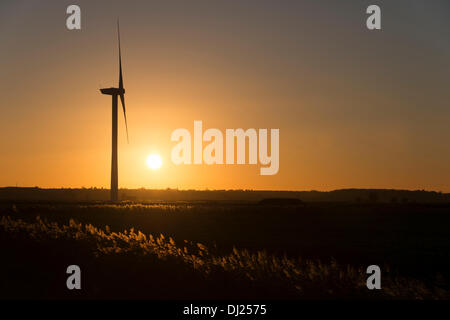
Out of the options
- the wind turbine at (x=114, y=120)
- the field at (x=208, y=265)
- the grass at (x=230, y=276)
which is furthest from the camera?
the wind turbine at (x=114, y=120)

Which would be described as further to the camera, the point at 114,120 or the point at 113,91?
the point at 113,91

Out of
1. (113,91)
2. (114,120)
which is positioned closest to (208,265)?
(114,120)

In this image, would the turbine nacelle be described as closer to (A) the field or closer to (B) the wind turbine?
(B) the wind turbine

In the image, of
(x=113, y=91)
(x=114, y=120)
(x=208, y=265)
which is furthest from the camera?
(x=113, y=91)

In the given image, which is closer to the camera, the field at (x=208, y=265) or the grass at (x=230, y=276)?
the grass at (x=230, y=276)

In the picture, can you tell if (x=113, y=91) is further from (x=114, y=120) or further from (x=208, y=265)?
(x=208, y=265)

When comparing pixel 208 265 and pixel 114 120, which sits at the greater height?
pixel 114 120

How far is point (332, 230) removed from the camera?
63.3 metres

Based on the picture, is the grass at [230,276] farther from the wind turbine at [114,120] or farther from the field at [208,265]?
the wind turbine at [114,120]

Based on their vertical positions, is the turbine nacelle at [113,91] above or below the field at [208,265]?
above

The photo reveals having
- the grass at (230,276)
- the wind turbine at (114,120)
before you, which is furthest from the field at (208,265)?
the wind turbine at (114,120)

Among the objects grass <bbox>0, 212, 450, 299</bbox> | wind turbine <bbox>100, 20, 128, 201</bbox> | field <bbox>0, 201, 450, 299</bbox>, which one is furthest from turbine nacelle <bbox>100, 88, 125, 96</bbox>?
grass <bbox>0, 212, 450, 299</bbox>

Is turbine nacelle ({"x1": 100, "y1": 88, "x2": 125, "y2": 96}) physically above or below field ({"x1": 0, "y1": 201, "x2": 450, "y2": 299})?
above
